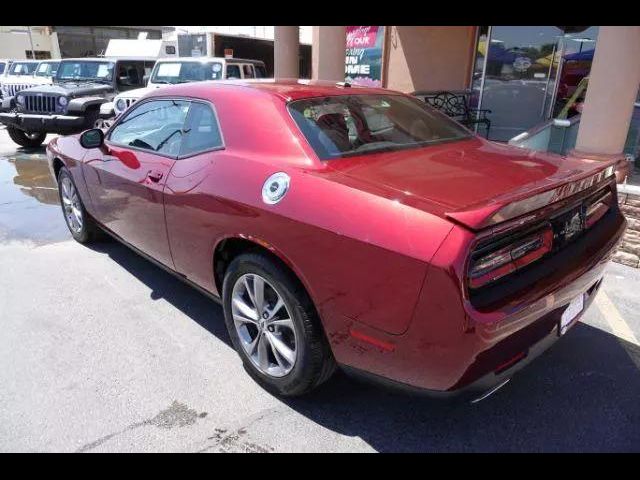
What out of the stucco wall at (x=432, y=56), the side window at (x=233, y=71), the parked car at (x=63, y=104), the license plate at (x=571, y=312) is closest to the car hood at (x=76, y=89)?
the parked car at (x=63, y=104)

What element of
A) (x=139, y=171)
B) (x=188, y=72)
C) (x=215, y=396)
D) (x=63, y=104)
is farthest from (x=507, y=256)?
(x=188, y=72)

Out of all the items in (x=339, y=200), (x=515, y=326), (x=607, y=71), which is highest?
(x=607, y=71)

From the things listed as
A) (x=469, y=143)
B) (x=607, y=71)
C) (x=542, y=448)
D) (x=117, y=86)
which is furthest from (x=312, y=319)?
(x=117, y=86)

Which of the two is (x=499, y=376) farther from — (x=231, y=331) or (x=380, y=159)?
(x=231, y=331)

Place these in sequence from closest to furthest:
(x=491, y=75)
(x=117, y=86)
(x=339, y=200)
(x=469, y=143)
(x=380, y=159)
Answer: (x=339, y=200)
(x=380, y=159)
(x=469, y=143)
(x=491, y=75)
(x=117, y=86)

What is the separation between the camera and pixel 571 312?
7.61ft

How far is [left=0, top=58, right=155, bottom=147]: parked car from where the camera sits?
9570mm

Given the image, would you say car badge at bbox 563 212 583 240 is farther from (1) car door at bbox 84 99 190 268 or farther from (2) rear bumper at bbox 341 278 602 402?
(1) car door at bbox 84 99 190 268

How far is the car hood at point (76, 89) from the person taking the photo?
32.1ft

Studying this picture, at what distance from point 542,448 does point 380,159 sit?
1593 mm

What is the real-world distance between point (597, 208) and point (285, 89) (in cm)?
192

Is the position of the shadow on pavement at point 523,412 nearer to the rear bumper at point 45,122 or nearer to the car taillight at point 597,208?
the car taillight at point 597,208

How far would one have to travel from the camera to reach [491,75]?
10141mm
